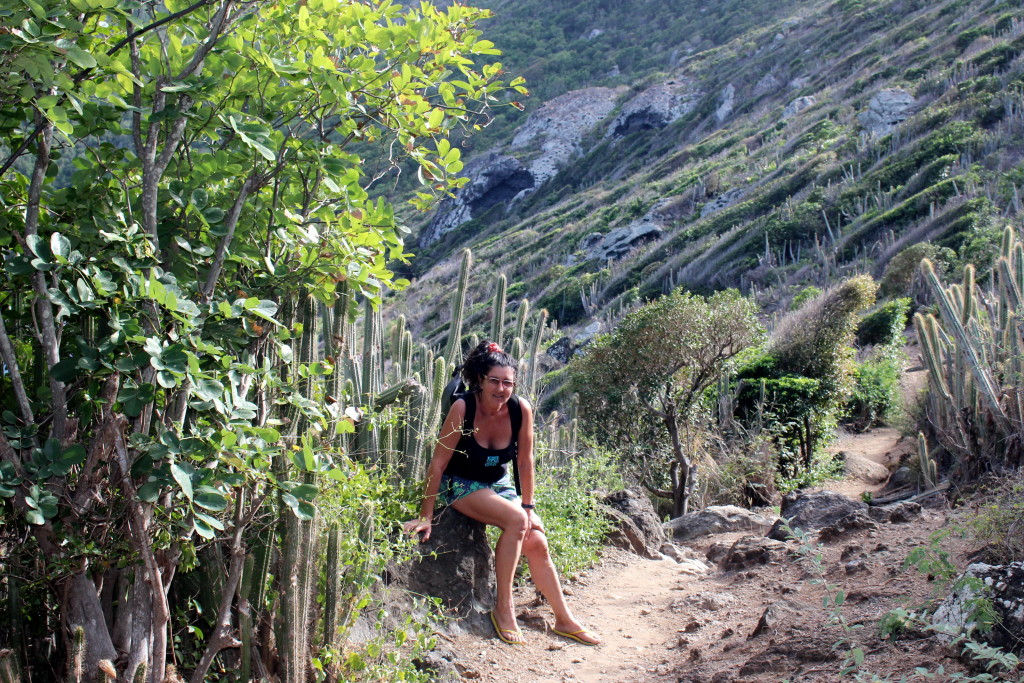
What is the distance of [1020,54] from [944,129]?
519 cm

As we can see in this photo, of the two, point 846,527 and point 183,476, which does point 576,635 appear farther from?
point 183,476

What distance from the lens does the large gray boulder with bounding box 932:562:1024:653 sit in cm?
299

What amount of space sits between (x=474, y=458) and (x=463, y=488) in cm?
17

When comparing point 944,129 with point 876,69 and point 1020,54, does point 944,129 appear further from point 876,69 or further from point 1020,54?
point 876,69

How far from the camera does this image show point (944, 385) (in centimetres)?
768

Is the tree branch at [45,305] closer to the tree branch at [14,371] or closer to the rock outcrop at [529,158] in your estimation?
the tree branch at [14,371]

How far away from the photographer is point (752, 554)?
5.92 meters

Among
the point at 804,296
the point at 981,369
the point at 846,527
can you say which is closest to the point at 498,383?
the point at 846,527

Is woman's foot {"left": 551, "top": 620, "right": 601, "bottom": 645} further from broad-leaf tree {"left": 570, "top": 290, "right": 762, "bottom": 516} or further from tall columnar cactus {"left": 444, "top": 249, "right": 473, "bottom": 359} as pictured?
broad-leaf tree {"left": 570, "top": 290, "right": 762, "bottom": 516}

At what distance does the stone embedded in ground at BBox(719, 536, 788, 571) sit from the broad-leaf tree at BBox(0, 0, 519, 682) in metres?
3.92

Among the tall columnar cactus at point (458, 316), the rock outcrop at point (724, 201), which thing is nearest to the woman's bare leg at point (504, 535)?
the tall columnar cactus at point (458, 316)

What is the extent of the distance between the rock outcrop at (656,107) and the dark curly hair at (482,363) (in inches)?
2060

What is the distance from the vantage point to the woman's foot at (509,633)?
4180 millimetres

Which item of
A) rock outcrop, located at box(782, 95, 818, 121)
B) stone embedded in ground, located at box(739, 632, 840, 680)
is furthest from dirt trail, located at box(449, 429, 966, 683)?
rock outcrop, located at box(782, 95, 818, 121)
